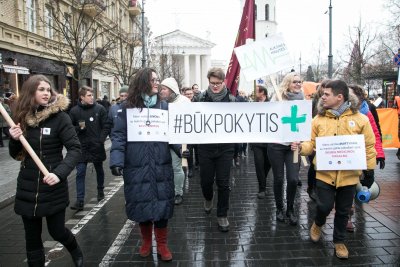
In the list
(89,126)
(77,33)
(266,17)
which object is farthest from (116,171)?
(266,17)

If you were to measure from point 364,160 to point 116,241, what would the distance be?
3.15m

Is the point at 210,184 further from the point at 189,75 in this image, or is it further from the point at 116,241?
the point at 189,75

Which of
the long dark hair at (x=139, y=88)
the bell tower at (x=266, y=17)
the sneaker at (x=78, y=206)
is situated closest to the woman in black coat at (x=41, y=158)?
the long dark hair at (x=139, y=88)

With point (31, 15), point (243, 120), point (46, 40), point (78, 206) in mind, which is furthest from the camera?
point (46, 40)

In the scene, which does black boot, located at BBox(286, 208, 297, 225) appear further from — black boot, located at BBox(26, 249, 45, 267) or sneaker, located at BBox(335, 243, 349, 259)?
black boot, located at BBox(26, 249, 45, 267)

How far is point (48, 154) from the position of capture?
3572 mm

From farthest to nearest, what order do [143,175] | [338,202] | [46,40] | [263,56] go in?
[46,40], [263,56], [338,202], [143,175]

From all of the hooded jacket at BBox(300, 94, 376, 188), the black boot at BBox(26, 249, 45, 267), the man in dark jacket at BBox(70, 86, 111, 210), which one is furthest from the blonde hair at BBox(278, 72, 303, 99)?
the black boot at BBox(26, 249, 45, 267)

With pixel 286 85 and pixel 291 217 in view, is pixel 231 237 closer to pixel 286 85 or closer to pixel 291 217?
pixel 291 217

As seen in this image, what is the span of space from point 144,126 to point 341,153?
218 cm

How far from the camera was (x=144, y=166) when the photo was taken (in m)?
4.03

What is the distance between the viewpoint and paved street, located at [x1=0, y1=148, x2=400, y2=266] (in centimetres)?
422

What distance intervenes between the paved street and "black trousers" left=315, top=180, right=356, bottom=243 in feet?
0.94

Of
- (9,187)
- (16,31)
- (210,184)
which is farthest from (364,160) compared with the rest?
(16,31)
